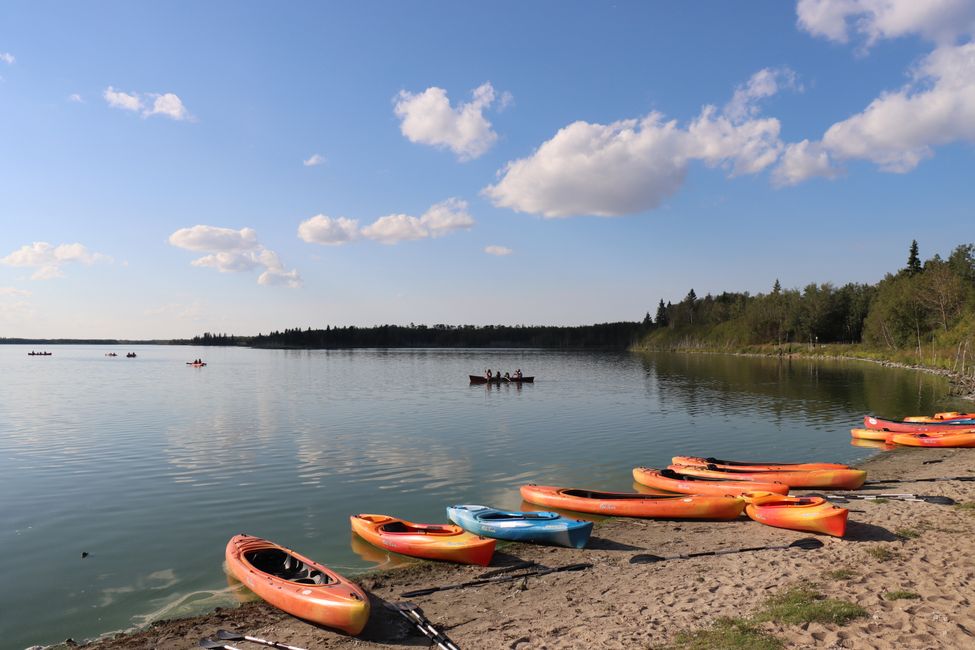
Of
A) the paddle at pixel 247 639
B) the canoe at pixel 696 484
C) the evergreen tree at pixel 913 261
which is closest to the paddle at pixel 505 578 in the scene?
the paddle at pixel 247 639

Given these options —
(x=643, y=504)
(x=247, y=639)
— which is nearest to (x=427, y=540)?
(x=247, y=639)

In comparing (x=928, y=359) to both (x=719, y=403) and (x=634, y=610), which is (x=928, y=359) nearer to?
(x=719, y=403)

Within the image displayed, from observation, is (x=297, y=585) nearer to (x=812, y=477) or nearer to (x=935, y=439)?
(x=812, y=477)

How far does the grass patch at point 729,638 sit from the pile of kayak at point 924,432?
2496 centimetres

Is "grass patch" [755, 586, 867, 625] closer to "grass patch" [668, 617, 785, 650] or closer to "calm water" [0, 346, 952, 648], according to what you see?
"grass patch" [668, 617, 785, 650]

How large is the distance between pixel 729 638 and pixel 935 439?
84.4 ft

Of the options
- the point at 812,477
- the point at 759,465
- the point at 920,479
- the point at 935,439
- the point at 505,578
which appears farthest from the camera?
the point at 935,439

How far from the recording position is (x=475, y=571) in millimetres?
13031

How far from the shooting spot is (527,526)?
48.0 feet

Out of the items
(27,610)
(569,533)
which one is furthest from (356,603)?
(27,610)

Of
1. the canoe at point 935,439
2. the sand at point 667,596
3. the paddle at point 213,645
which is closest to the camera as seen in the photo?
the sand at point 667,596

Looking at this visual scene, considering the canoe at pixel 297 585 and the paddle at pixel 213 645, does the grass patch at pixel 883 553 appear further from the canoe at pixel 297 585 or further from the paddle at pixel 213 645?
the paddle at pixel 213 645

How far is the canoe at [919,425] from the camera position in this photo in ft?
92.9

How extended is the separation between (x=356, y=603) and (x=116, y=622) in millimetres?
5182
